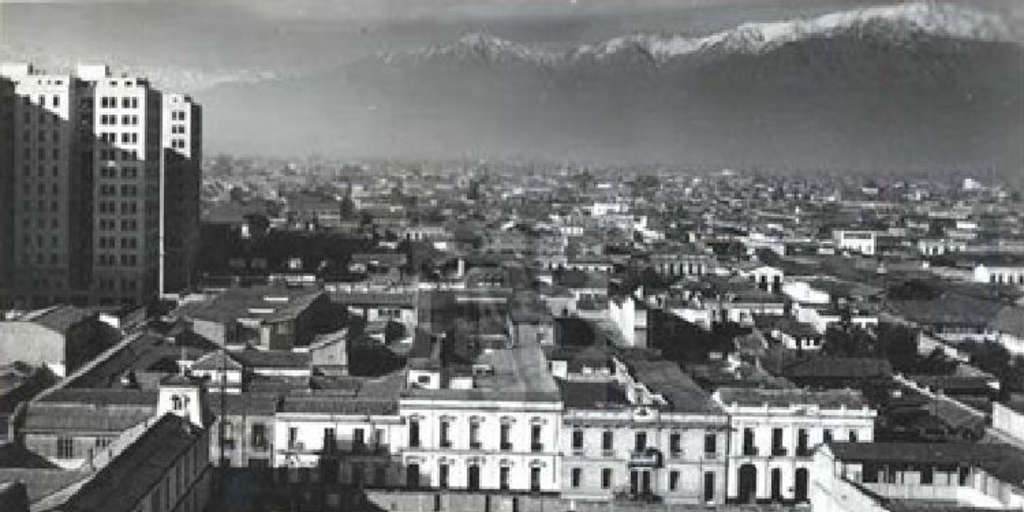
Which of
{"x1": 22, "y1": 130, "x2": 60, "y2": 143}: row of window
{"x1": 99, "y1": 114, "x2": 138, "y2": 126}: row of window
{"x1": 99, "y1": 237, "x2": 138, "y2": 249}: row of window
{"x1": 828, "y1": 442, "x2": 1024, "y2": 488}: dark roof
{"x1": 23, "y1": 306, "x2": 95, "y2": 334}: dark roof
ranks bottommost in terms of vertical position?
{"x1": 828, "y1": 442, "x2": 1024, "y2": 488}: dark roof

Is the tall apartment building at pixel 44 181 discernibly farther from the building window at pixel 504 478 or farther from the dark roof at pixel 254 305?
the building window at pixel 504 478

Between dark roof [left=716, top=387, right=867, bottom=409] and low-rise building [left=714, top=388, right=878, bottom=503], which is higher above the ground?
dark roof [left=716, top=387, right=867, bottom=409]

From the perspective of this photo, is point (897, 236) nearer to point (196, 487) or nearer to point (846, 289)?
point (846, 289)

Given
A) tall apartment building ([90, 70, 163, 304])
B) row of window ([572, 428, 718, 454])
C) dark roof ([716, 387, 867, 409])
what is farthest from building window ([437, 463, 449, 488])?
tall apartment building ([90, 70, 163, 304])

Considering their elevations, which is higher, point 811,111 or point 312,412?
point 811,111

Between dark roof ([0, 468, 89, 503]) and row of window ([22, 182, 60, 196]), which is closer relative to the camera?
dark roof ([0, 468, 89, 503])

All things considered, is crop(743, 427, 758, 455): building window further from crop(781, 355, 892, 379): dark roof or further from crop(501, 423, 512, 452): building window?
crop(781, 355, 892, 379): dark roof

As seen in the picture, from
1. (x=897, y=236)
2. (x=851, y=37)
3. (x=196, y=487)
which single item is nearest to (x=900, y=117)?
(x=897, y=236)
